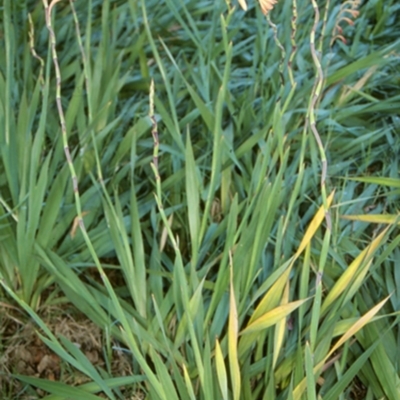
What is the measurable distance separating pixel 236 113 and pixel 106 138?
1.02 feet

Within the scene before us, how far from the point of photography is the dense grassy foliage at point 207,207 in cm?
104

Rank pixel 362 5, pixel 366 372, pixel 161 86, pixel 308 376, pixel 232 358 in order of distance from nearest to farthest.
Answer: pixel 308 376, pixel 232 358, pixel 366 372, pixel 161 86, pixel 362 5

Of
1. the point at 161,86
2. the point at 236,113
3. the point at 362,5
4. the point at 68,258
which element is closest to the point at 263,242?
the point at 68,258

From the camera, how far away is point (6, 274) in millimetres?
1316

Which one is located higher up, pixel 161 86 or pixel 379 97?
pixel 161 86

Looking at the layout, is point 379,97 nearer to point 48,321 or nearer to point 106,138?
point 106,138

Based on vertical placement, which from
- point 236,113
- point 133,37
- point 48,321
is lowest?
point 48,321

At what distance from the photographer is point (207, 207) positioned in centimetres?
119

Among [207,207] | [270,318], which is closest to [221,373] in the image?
[270,318]

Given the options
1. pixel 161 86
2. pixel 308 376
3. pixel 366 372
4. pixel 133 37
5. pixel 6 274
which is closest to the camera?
pixel 308 376

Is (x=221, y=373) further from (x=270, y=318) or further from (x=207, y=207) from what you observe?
(x=207, y=207)

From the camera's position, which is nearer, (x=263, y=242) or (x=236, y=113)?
(x=263, y=242)

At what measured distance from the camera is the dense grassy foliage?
3.42 ft

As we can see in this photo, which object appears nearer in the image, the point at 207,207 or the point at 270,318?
the point at 270,318
